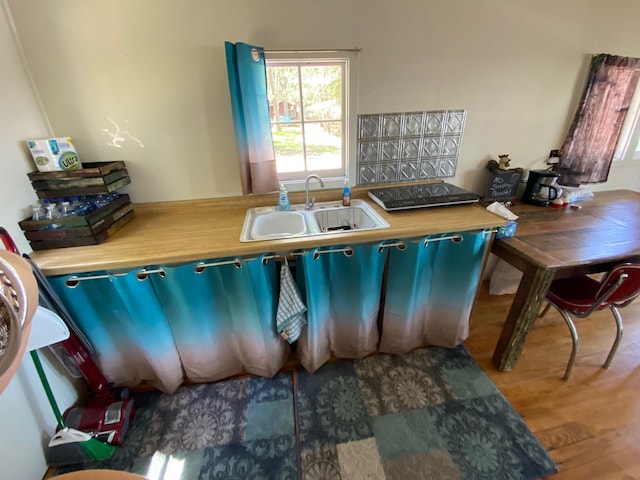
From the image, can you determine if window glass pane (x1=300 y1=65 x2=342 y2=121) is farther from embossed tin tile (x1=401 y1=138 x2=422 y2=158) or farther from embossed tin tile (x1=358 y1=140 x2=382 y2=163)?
embossed tin tile (x1=401 y1=138 x2=422 y2=158)

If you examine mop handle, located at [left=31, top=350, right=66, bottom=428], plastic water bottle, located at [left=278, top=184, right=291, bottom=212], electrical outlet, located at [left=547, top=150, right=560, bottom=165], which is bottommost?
mop handle, located at [left=31, top=350, right=66, bottom=428]

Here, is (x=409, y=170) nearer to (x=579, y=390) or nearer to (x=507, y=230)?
(x=507, y=230)

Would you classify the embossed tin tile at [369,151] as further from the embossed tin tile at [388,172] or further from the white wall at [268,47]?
the white wall at [268,47]

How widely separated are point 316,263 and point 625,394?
1813 millimetres

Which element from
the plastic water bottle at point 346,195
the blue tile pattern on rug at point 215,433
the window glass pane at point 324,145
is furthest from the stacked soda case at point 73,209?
the plastic water bottle at point 346,195

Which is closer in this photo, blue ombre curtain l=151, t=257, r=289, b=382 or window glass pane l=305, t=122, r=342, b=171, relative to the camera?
blue ombre curtain l=151, t=257, r=289, b=382

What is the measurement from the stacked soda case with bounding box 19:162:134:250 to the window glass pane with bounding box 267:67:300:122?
0.92 meters

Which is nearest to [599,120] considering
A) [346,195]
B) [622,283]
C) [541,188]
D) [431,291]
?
[541,188]

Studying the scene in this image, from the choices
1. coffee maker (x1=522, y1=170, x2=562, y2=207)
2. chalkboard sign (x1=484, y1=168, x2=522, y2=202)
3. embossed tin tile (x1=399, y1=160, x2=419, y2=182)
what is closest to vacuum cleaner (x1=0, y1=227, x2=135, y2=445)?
embossed tin tile (x1=399, y1=160, x2=419, y2=182)

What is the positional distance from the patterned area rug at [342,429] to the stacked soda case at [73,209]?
0.96 meters

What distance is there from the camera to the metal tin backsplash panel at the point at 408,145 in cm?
175

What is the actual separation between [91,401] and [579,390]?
102 inches

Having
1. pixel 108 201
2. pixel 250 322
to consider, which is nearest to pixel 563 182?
pixel 250 322

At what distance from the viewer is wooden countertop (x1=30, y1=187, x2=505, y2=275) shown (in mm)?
1199
